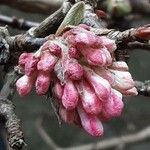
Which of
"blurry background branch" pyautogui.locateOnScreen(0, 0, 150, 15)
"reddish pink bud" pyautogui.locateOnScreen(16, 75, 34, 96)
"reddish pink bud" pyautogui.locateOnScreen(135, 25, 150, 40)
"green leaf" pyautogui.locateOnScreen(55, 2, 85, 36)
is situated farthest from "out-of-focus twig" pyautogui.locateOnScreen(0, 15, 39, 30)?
"reddish pink bud" pyautogui.locateOnScreen(135, 25, 150, 40)

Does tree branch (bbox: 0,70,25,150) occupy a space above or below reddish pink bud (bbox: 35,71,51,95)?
below

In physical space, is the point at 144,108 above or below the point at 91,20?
below

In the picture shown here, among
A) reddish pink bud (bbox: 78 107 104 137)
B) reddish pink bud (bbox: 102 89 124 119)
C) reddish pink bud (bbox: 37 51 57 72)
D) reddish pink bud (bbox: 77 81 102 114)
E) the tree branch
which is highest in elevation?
reddish pink bud (bbox: 37 51 57 72)

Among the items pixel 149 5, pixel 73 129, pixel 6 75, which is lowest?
pixel 73 129

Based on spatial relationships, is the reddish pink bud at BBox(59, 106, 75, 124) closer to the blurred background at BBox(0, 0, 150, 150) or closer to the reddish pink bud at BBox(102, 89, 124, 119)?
the reddish pink bud at BBox(102, 89, 124, 119)

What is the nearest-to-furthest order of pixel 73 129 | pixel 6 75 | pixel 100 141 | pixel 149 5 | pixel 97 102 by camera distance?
pixel 97 102 → pixel 6 75 → pixel 149 5 → pixel 100 141 → pixel 73 129

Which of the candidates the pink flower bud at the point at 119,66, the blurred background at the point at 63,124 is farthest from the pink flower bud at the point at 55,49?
the blurred background at the point at 63,124

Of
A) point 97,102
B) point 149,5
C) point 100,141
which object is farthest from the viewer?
point 100,141

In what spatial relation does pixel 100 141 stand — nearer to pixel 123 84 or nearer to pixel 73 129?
pixel 73 129

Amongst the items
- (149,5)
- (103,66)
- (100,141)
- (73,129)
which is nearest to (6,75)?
(103,66)
